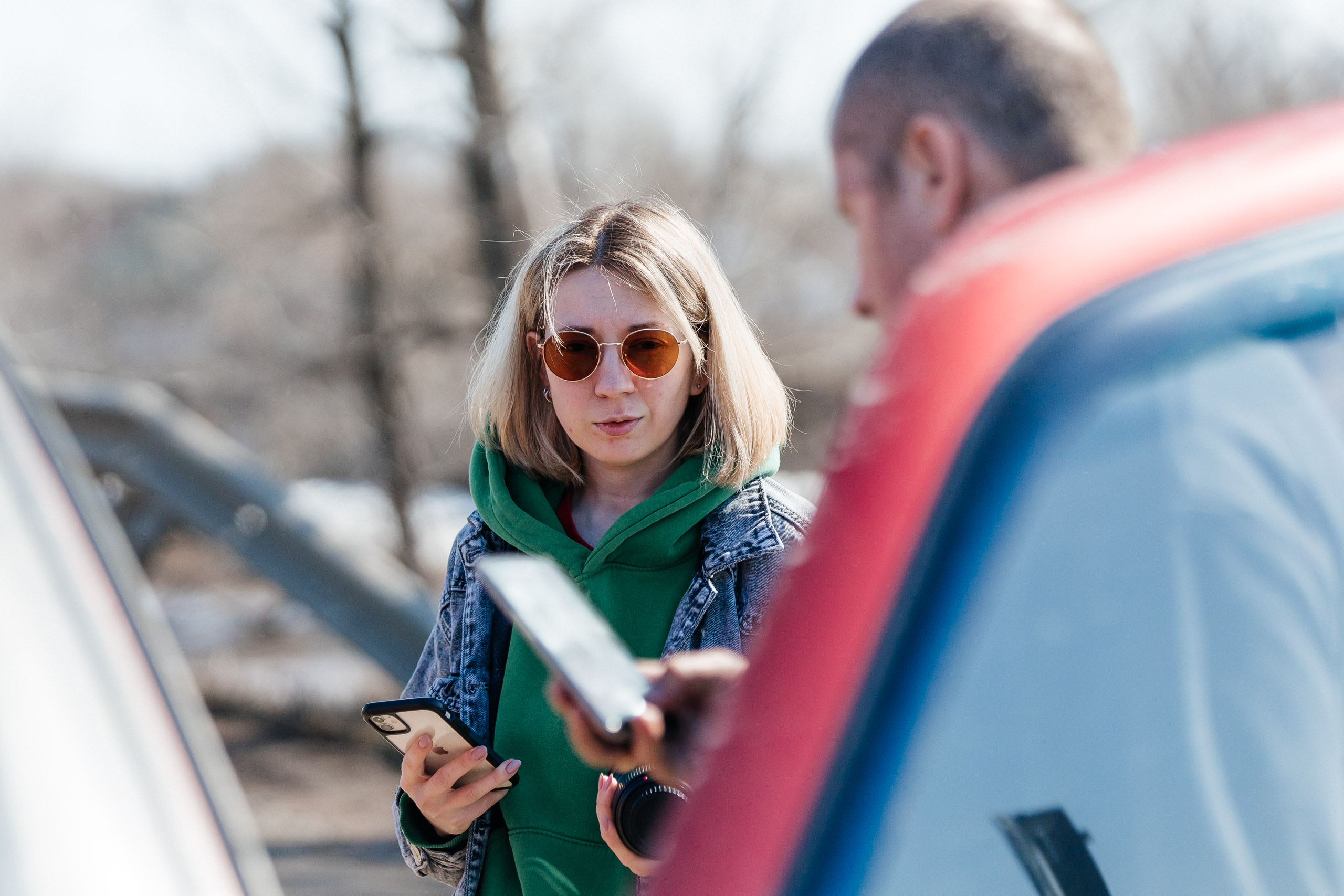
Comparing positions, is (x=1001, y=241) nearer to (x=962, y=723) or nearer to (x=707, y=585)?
(x=962, y=723)

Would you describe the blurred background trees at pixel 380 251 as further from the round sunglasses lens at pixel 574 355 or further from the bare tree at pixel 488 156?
the round sunglasses lens at pixel 574 355

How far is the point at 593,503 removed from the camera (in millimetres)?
2299

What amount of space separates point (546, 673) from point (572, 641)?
0.90 m

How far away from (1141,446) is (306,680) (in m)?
7.14

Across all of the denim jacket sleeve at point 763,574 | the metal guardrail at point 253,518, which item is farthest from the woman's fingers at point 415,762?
the metal guardrail at point 253,518

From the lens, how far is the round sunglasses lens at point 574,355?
7.11 feet

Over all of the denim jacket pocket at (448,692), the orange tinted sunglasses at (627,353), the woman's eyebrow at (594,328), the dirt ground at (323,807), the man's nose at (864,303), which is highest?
the dirt ground at (323,807)

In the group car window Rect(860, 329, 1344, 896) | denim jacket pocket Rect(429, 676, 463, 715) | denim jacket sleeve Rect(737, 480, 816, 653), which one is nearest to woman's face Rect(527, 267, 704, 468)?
denim jacket sleeve Rect(737, 480, 816, 653)

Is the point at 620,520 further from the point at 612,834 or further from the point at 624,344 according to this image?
the point at 612,834

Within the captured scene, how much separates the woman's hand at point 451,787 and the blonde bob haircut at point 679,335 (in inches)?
23.3

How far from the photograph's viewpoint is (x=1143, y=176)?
3.48 ft

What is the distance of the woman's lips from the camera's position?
2176 mm

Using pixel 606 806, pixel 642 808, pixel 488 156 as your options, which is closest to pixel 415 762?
pixel 606 806

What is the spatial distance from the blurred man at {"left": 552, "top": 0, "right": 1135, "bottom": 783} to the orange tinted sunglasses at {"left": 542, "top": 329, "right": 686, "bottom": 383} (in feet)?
2.87
